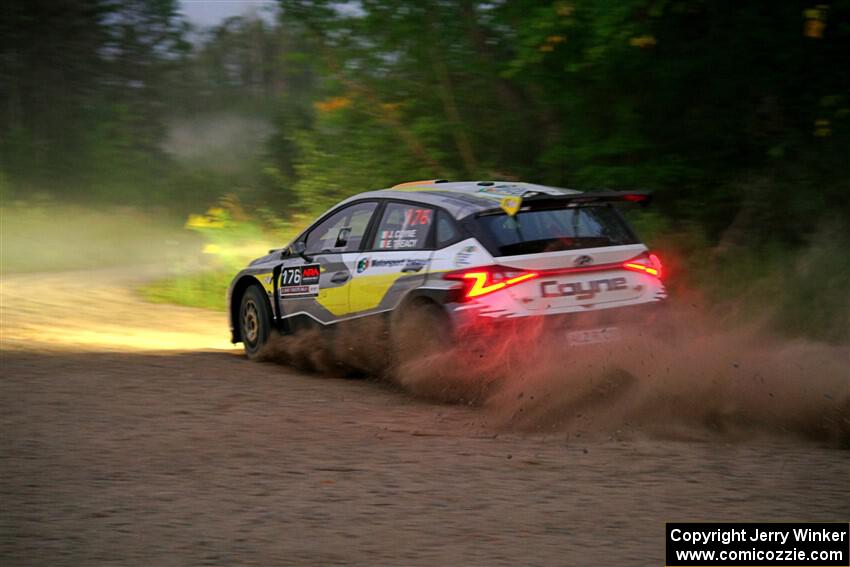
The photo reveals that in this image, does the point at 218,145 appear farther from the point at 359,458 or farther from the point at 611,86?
the point at 359,458

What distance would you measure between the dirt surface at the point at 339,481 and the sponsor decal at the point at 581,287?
101 cm

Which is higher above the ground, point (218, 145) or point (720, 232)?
point (720, 232)

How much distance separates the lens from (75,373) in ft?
32.1

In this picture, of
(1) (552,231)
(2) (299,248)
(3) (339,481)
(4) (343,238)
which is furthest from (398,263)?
(3) (339,481)

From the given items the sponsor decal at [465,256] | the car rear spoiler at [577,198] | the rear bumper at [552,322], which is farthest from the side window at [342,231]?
the rear bumper at [552,322]

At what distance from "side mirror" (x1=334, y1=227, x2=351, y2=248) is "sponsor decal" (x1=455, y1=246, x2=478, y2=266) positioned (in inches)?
69.7

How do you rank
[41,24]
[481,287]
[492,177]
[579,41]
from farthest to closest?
[41,24] → [492,177] → [579,41] → [481,287]

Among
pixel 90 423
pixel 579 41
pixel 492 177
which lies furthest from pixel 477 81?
pixel 90 423

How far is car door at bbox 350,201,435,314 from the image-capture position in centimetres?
896

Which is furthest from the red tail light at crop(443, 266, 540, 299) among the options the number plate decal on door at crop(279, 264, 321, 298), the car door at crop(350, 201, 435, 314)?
the number plate decal on door at crop(279, 264, 321, 298)

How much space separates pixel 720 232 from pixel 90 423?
8661 millimetres

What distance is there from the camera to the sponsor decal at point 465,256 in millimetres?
8412

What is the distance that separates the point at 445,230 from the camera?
8.80m

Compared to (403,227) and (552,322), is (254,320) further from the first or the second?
(552,322)
